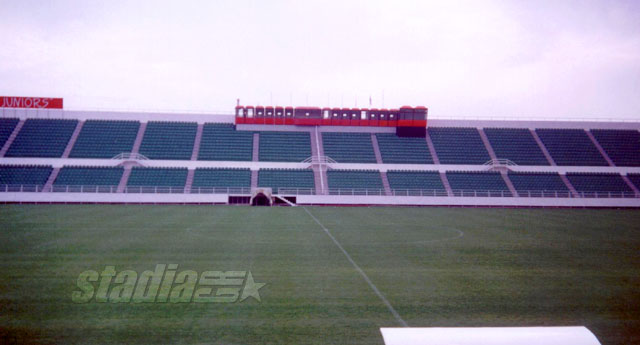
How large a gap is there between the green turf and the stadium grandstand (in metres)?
17.0

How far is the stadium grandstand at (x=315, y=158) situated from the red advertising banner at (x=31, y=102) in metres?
0.92

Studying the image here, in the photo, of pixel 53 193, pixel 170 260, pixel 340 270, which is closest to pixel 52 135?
pixel 53 193

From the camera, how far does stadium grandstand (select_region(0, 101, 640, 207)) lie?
3556cm

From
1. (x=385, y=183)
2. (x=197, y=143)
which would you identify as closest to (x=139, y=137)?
(x=197, y=143)

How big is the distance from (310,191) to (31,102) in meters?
30.0

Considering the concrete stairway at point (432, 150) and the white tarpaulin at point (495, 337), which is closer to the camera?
the white tarpaulin at point (495, 337)

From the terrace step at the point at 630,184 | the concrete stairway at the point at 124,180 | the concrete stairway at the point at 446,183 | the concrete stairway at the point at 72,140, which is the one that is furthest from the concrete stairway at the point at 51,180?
the terrace step at the point at 630,184

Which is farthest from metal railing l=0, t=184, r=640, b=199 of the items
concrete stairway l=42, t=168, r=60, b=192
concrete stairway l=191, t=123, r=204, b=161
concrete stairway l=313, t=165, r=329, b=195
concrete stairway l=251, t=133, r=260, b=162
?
concrete stairway l=251, t=133, r=260, b=162

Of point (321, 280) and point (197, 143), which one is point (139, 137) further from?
point (321, 280)

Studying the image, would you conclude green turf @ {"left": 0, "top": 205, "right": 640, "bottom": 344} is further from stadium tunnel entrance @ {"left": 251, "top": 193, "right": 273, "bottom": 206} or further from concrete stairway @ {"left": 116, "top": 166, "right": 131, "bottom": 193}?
concrete stairway @ {"left": 116, "top": 166, "right": 131, "bottom": 193}

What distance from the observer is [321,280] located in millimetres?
9602

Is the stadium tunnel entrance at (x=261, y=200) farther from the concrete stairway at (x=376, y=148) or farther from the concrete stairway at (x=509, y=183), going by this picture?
the concrete stairway at (x=509, y=183)

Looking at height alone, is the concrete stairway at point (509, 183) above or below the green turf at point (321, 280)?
above

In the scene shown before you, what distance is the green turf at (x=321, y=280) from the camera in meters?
6.66
